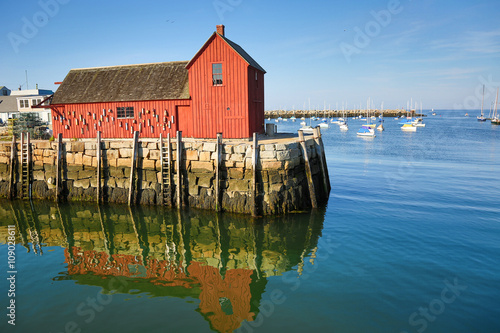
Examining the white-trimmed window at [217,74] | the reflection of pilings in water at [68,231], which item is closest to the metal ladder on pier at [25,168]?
the reflection of pilings in water at [68,231]

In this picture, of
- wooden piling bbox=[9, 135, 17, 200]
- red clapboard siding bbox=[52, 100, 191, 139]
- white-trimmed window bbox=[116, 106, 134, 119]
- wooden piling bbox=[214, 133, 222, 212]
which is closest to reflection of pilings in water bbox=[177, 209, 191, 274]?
wooden piling bbox=[214, 133, 222, 212]

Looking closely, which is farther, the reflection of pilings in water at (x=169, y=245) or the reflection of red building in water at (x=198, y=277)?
the reflection of pilings in water at (x=169, y=245)

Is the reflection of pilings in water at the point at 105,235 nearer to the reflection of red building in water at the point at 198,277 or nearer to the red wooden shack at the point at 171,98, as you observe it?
the reflection of red building in water at the point at 198,277

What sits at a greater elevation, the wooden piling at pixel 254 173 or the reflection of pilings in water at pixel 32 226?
the wooden piling at pixel 254 173

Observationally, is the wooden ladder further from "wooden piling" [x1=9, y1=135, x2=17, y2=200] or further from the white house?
the white house

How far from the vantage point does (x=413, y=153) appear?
40.9 m

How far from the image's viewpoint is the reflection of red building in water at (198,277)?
9133mm

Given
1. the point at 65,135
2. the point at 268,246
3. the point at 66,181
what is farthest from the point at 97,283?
the point at 65,135

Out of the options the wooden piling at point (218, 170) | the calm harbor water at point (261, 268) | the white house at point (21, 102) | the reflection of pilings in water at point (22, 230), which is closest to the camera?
the calm harbor water at point (261, 268)

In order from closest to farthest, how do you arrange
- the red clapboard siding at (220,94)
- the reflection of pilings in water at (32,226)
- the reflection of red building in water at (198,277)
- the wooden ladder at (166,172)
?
the reflection of red building in water at (198,277), the reflection of pilings in water at (32,226), the wooden ladder at (166,172), the red clapboard siding at (220,94)

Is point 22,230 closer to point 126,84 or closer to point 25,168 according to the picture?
point 25,168

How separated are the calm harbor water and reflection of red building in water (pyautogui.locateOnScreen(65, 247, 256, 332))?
5 cm
